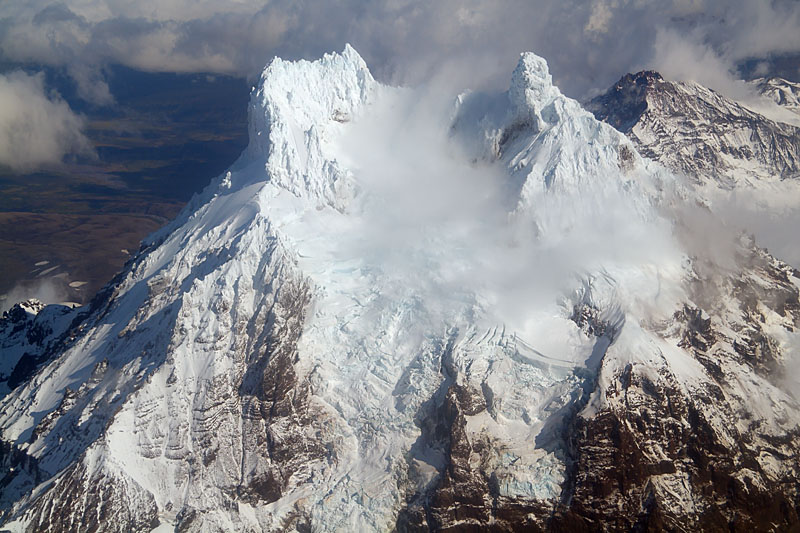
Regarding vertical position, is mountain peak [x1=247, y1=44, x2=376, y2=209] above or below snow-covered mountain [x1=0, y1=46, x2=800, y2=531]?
above

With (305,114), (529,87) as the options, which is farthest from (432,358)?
(305,114)

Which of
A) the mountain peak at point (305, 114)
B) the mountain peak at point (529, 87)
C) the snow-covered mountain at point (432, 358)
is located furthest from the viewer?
the mountain peak at point (529, 87)

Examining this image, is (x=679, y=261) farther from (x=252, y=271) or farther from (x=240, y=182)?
(x=240, y=182)

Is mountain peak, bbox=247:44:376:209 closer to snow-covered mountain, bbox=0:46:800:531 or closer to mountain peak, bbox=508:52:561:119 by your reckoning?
snow-covered mountain, bbox=0:46:800:531

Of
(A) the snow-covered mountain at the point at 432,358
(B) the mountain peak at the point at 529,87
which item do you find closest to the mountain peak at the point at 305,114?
(A) the snow-covered mountain at the point at 432,358

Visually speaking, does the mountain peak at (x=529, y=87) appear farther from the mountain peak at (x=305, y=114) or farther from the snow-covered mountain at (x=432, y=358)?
the mountain peak at (x=305, y=114)

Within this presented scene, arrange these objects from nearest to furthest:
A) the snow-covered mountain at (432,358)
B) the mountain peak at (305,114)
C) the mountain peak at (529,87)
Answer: the snow-covered mountain at (432,358)
the mountain peak at (305,114)
the mountain peak at (529,87)

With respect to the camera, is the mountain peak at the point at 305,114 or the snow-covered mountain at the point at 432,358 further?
the mountain peak at the point at 305,114

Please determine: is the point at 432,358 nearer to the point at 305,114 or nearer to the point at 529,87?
the point at 529,87

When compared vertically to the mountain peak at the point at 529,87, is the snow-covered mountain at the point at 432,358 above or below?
below

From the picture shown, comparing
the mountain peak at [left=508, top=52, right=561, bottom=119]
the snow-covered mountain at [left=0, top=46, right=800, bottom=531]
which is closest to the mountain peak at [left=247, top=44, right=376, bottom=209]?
the snow-covered mountain at [left=0, top=46, right=800, bottom=531]
